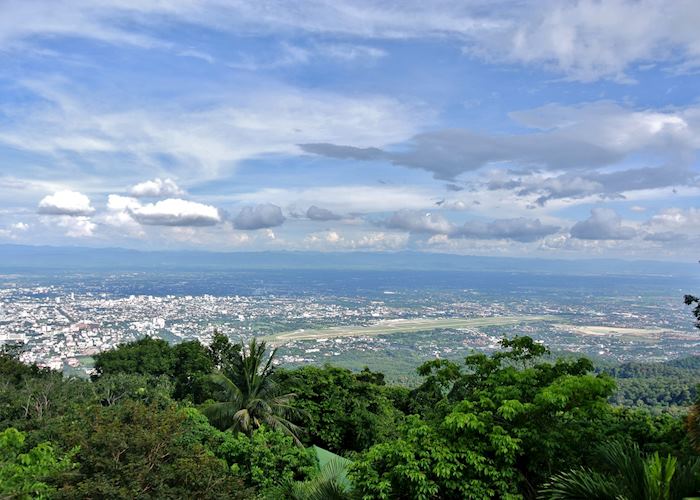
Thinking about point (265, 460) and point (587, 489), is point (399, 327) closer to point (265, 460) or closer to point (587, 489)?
point (265, 460)

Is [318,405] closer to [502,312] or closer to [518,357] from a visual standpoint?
[518,357]

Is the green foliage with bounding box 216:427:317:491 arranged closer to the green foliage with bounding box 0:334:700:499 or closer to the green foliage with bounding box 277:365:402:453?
the green foliage with bounding box 0:334:700:499

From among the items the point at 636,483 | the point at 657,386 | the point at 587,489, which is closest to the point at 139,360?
the point at 587,489

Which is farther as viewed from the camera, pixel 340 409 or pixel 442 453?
pixel 340 409

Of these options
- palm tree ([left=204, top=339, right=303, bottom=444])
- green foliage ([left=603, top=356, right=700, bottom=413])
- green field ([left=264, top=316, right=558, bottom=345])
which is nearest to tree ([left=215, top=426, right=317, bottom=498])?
palm tree ([left=204, top=339, right=303, bottom=444])

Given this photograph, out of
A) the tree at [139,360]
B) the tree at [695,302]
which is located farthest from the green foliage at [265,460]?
the tree at [139,360]

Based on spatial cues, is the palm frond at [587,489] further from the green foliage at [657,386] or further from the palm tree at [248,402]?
the green foliage at [657,386]
